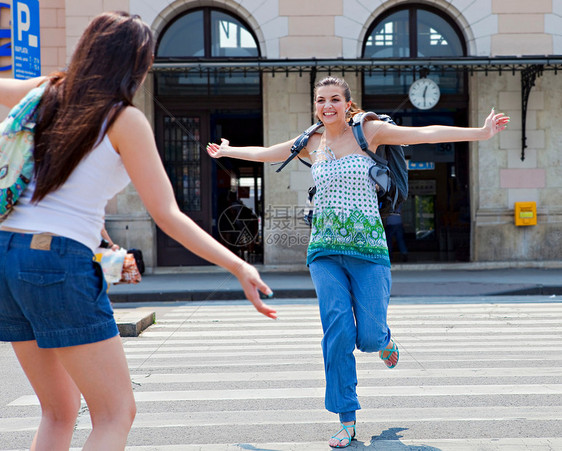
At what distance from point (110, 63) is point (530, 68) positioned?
14026mm

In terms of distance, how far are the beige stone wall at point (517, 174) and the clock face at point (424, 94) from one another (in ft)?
3.07

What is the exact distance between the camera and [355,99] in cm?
1557

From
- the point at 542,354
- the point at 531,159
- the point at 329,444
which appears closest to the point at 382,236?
the point at 329,444

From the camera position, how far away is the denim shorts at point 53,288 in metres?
2.19

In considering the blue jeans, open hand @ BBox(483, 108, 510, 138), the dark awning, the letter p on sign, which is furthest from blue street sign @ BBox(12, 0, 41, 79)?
open hand @ BBox(483, 108, 510, 138)

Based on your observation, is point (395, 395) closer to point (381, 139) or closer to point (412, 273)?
point (381, 139)

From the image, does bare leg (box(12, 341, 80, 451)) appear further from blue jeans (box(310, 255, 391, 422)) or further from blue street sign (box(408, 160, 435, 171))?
blue street sign (box(408, 160, 435, 171))

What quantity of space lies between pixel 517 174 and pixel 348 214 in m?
12.3

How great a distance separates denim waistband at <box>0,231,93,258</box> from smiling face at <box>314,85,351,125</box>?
2458 millimetres

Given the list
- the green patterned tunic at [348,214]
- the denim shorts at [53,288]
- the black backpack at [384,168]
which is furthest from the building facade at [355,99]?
the denim shorts at [53,288]

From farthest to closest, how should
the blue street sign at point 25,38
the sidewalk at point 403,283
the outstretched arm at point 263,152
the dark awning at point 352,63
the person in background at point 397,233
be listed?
1. the person in background at point 397,233
2. the dark awning at point 352,63
3. the sidewalk at point 403,283
4. the blue street sign at point 25,38
5. the outstretched arm at point 263,152

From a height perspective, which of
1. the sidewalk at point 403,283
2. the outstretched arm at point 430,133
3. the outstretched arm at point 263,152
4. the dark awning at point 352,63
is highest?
the dark awning at point 352,63

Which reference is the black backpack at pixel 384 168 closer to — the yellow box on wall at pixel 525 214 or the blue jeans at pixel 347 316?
the blue jeans at pixel 347 316

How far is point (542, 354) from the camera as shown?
661 cm
